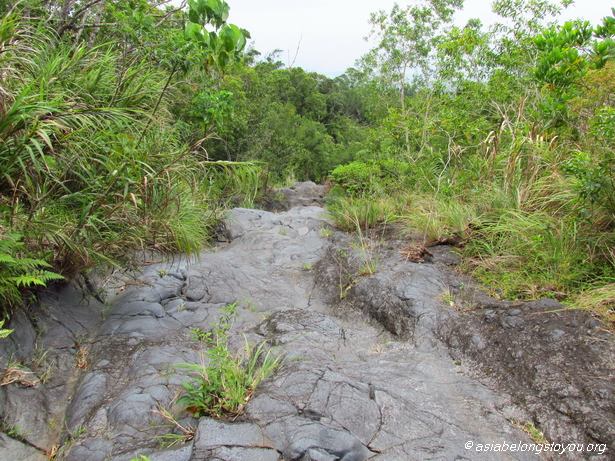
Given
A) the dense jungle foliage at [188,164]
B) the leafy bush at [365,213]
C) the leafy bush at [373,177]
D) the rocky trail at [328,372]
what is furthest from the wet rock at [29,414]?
the leafy bush at [373,177]

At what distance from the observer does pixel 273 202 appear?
12195mm

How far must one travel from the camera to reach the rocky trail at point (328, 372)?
2742 millimetres

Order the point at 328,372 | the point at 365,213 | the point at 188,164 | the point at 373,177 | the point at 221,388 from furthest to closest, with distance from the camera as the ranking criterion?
the point at 373,177 < the point at 365,213 < the point at 188,164 < the point at 328,372 < the point at 221,388

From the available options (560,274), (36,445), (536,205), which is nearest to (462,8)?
(536,205)

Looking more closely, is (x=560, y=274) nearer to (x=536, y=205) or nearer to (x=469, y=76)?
(x=536, y=205)

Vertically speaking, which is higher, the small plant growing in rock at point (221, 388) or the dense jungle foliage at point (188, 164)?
the dense jungle foliage at point (188, 164)

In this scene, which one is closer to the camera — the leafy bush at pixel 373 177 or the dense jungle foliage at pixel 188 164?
the dense jungle foliage at pixel 188 164

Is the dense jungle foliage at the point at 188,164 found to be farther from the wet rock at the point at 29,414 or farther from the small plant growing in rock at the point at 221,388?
the small plant growing in rock at the point at 221,388

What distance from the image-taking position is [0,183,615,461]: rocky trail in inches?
108

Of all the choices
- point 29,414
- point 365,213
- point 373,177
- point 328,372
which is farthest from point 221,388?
point 373,177

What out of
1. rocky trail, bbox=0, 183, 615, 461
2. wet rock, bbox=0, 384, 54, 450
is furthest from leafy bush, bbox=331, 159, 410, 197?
wet rock, bbox=0, 384, 54, 450

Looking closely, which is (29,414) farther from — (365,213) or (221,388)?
(365,213)

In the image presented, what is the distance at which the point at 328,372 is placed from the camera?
327 cm

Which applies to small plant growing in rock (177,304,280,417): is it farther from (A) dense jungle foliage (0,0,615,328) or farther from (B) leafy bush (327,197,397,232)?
(B) leafy bush (327,197,397,232)
